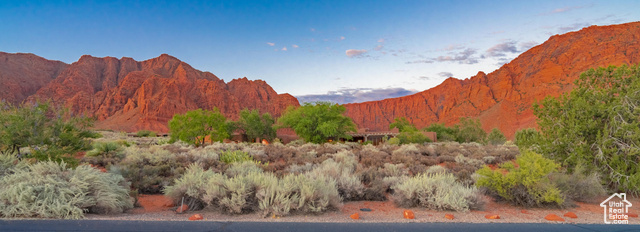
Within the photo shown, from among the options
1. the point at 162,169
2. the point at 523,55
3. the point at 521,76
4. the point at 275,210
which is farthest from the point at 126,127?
the point at 523,55

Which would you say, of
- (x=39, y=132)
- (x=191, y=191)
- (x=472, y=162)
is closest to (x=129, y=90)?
(x=39, y=132)

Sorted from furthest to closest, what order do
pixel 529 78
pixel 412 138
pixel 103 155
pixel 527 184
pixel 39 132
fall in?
pixel 529 78
pixel 412 138
pixel 103 155
pixel 39 132
pixel 527 184

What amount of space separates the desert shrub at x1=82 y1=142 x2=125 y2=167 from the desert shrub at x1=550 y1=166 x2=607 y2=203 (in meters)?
14.9

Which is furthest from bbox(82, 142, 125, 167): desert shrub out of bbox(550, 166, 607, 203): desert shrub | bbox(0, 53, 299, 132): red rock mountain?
bbox(0, 53, 299, 132): red rock mountain

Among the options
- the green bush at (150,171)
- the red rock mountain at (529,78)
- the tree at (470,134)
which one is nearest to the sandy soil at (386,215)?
the green bush at (150,171)

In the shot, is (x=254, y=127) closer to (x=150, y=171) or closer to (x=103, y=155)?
(x=103, y=155)

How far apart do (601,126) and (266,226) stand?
9570 millimetres

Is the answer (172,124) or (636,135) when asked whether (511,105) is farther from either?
(636,135)

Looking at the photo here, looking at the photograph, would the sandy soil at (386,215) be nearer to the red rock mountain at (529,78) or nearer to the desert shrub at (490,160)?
the desert shrub at (490,160)

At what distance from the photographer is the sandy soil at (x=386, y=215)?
21.0 ft

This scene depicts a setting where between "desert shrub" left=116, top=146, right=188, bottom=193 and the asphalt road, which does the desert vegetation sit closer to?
"desert shrub" left=116, top=146, right=188, bottom=193

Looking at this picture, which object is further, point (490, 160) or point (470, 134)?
point (470, 134)

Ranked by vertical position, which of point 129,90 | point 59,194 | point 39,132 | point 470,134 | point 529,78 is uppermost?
point 529,78

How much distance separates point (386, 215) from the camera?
7.00m
